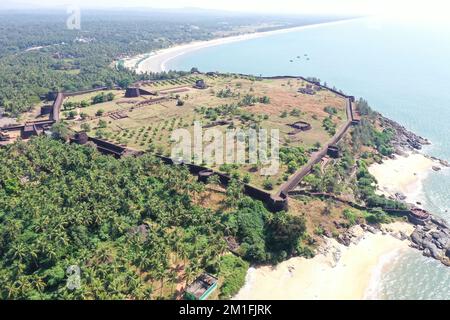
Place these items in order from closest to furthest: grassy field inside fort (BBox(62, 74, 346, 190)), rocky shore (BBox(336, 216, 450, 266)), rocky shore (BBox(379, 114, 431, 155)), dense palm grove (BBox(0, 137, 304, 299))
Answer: dense palm grove (BBox(0, 137, 304, 299)) < rocky shore (BBox(336, 216, 450, 266)) < grassy field inside fort (BBox(62, 74, 346, 190)) < rocky shore (BBox(379, 114, 431, 155))

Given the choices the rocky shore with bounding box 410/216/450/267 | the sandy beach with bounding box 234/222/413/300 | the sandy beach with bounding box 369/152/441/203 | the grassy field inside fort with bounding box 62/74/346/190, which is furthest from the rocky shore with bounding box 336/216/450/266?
the grassy field inside fort with bounding box 62/74/346/190

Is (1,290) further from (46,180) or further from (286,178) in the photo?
(286,178)

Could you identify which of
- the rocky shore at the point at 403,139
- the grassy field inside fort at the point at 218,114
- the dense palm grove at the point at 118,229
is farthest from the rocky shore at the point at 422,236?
the rocky shore at the point at 403,139

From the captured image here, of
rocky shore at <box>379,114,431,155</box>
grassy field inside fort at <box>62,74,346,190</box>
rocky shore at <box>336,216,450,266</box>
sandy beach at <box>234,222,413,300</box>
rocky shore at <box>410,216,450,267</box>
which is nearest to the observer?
sandy beach at <box>234,222,413,300</box>

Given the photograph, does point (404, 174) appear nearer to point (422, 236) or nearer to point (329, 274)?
point (422, 236)

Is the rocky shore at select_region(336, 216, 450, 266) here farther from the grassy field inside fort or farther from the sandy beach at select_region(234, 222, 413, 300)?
the grassy field inside fort

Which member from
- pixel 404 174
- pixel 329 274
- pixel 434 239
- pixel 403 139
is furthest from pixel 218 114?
pixel 329 274
